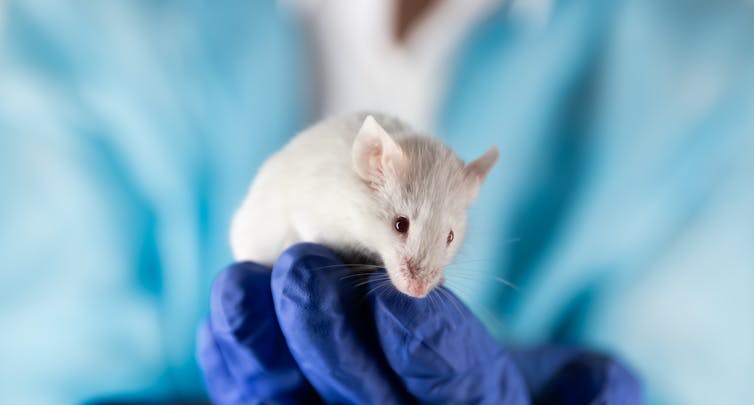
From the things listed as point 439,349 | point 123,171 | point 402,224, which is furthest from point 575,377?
point 123,171

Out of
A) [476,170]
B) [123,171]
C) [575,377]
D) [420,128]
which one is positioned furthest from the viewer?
[420,128]

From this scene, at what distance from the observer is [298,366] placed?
3.51 feet

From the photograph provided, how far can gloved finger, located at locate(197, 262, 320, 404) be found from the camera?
974mm

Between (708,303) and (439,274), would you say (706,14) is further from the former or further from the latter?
(439,274)

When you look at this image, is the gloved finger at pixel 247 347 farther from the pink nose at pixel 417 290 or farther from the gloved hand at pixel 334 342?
the pink nose at pixel 417 290

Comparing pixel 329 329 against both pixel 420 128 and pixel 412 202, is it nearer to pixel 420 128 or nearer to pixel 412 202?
pixel 412 202

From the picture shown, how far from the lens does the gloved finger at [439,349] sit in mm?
990

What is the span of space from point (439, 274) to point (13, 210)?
109 cm

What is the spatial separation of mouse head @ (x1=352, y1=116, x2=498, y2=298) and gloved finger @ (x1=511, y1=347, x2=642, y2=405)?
586 millimetres

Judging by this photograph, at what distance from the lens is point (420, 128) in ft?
5.78

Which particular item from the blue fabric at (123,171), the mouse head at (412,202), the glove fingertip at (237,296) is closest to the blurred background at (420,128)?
the blue fabric at (123,171)

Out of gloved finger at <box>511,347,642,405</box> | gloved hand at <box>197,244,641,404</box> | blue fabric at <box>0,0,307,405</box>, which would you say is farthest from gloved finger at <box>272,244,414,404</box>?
blue fabric at <box>0,0,307,405</box>

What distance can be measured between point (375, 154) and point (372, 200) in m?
0.08

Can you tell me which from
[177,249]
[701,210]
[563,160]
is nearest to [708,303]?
[701,210]
